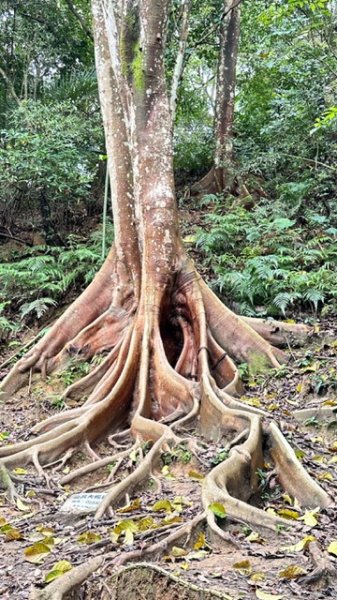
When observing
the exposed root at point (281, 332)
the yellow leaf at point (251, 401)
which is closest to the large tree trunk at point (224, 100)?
the exposed root at point (281, 332)

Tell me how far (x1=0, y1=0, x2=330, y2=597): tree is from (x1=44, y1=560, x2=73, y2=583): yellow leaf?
5.29ft

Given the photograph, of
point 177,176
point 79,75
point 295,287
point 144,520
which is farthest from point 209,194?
point 144,520

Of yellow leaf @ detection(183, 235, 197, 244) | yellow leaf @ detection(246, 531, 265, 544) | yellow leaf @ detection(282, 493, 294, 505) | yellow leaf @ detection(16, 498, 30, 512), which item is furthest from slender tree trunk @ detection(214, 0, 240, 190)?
yellow leaf @ detection(246, 531, 265, 544)

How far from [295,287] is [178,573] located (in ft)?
17.8

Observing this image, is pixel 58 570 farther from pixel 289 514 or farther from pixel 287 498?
pixel 287 498

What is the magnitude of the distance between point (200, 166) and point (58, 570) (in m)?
12.0

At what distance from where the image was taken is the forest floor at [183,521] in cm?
243

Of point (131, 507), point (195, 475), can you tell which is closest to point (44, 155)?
point (195, 475)

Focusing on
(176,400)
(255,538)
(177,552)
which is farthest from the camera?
(176,400)

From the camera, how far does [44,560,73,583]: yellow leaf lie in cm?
272

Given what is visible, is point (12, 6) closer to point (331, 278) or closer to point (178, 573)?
point (331, 278)

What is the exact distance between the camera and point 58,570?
2.76m

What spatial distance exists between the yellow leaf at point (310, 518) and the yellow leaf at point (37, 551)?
1.54 metres

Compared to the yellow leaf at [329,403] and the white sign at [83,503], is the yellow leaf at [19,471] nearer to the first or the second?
the white sign at [83,503]
